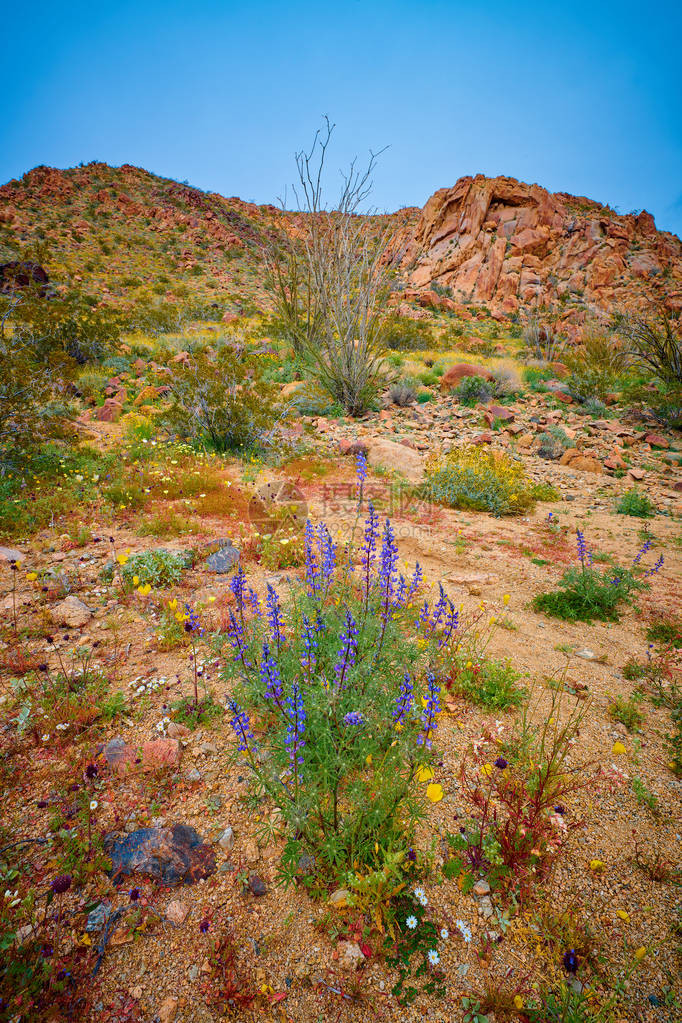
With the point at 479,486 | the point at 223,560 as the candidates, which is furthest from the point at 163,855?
the point at 479,486

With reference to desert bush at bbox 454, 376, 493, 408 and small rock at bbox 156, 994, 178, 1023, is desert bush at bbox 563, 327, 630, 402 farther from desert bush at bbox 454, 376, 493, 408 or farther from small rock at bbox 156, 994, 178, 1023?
small rock at bbox 156, 994, 178, 1023

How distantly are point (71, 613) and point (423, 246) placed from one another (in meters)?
52.4

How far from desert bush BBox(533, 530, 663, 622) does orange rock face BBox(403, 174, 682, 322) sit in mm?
28651

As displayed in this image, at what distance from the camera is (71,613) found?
3.60 meters

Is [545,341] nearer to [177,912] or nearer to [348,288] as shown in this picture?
[348,288]

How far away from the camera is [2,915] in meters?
1.66

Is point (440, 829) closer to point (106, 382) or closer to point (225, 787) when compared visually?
point (225, 787)

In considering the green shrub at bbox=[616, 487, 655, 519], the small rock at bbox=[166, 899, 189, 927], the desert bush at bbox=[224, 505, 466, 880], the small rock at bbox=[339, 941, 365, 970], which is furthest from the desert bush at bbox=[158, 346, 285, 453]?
the small rock at bbox=[339, 941, 365, 970]

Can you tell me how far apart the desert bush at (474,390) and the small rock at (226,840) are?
38.5ft

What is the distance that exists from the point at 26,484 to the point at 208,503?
8.29ft

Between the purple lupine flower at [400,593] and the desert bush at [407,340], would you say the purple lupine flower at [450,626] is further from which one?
the desert bush at [407,340]

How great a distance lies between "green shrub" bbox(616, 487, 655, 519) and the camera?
22.2 feet

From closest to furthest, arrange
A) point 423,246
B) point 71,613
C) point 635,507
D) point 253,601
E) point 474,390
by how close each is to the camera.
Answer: point 253,601, point 71,613, point 635,507, point 474,390, point 423,246

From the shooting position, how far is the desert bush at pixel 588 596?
4117 mm
